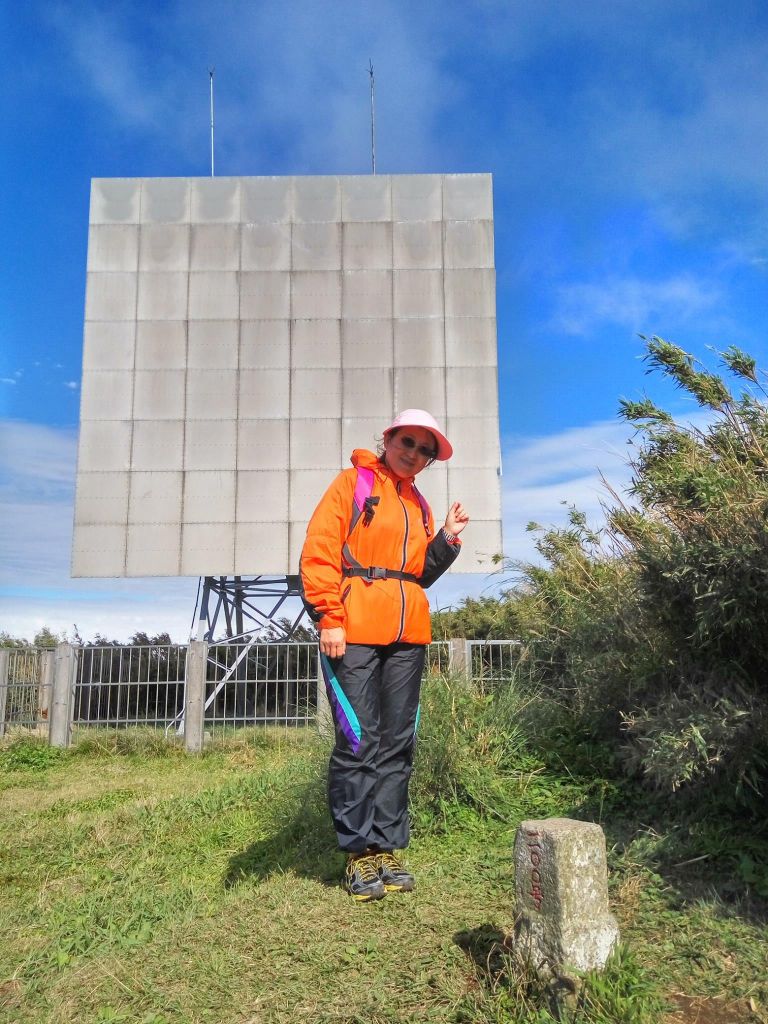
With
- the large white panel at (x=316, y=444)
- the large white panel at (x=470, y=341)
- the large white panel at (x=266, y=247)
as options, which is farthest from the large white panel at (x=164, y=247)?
the large white panel at (x=470, y=341)

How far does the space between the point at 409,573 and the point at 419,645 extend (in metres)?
0.34

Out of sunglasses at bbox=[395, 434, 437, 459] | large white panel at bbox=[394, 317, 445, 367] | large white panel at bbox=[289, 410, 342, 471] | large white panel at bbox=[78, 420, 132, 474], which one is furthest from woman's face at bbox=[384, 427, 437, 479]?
large white panel at bbox=[78, 420, 132, 474]

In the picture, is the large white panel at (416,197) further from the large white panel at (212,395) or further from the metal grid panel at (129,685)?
the metal grid panel at (129,685)

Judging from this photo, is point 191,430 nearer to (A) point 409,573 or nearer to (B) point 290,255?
(B) point 290,255

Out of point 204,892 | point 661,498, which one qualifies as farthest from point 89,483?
point 661,498

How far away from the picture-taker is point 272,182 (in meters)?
13.1

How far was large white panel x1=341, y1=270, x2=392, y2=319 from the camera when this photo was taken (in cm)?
1252

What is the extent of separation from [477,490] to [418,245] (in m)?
4.00

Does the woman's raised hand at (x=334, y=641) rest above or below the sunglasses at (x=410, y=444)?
below

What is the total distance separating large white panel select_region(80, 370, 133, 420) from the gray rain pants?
9.83 m

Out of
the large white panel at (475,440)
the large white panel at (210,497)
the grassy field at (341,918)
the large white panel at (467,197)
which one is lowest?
the grassy field at (341,918)

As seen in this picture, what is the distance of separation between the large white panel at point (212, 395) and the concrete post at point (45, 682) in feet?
13.2

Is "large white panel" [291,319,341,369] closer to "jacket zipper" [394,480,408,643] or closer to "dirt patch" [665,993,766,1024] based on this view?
"jacket zipper" [394,480,408,643]

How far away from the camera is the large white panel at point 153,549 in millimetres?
12164
